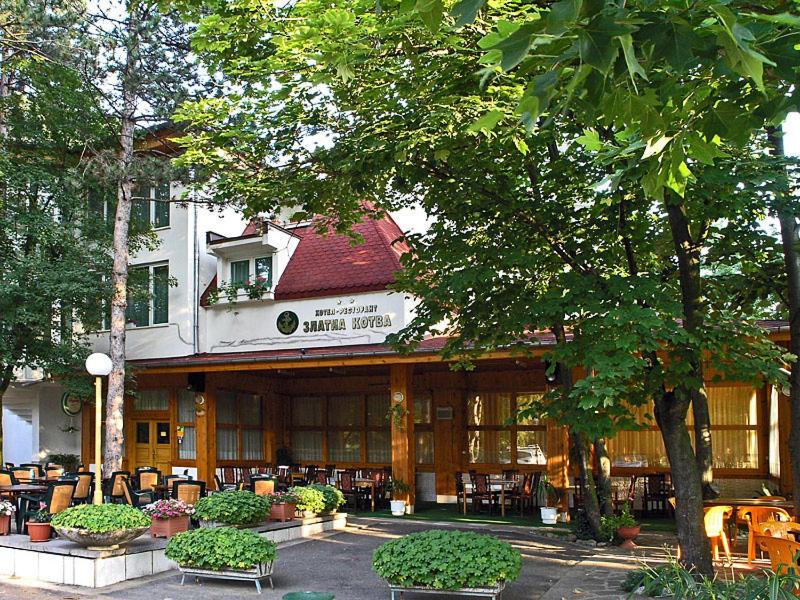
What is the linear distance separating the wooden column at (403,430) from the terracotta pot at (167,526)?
18.5 ft

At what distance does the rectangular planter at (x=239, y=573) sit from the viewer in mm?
9391

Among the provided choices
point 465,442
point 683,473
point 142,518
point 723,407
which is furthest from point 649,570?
point 465,442

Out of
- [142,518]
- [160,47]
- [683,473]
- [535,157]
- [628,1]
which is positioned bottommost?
[142,518]

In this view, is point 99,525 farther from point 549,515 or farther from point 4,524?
point 549,515

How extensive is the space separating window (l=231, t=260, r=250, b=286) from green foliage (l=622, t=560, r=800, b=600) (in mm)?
→ 13551

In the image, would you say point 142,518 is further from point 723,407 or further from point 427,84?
point 723,407

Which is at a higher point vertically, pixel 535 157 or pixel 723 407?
pixel 535 157

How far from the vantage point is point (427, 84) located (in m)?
8.08

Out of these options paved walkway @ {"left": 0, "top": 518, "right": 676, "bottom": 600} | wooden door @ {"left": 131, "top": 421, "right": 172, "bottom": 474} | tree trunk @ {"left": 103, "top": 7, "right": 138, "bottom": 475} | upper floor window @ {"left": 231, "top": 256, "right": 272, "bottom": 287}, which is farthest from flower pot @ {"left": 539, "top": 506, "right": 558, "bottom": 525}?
wooden door @ {"left": 131, "top": 421, "right": 172, "bottom": 474}

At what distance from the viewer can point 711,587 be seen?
6562 mm

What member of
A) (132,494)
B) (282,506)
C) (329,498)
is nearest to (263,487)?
(282,506)

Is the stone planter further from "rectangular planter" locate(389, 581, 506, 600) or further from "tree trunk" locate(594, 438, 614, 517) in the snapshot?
"tree trunk" locate(594, 438, 614, 517)

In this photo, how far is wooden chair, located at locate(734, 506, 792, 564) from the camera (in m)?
9.59

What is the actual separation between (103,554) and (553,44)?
900 cm
